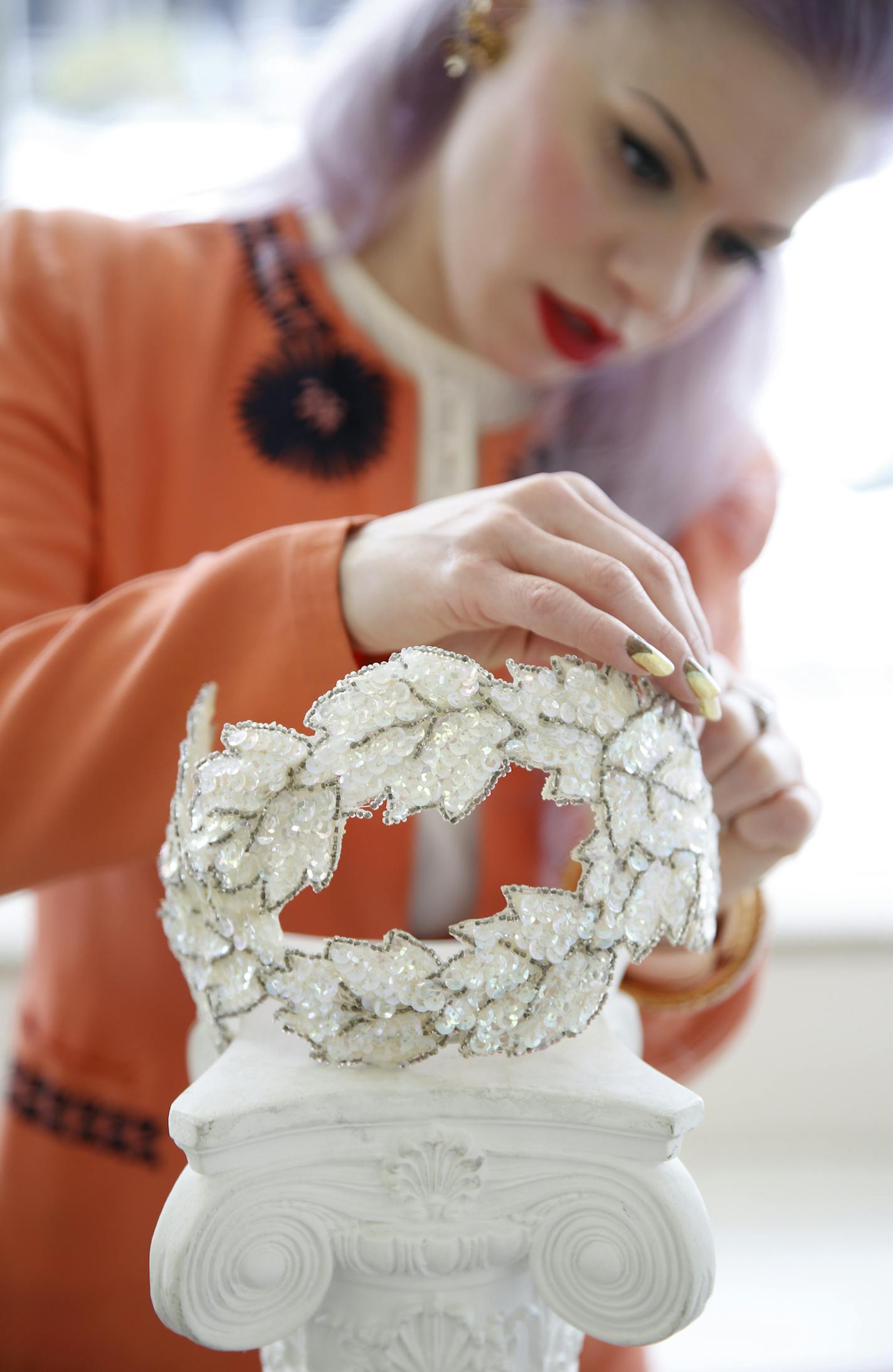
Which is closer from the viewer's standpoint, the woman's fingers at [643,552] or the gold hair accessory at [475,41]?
the woman's fingers at [643,552]

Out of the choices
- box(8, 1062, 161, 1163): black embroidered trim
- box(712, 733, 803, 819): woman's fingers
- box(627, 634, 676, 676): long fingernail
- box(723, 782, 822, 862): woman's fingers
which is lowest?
box(8, 1062, 161, 1163): black embroidered trim

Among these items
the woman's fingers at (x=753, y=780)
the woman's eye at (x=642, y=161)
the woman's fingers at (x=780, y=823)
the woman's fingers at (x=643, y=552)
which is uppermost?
the woman's eye at (x=642, y=161)

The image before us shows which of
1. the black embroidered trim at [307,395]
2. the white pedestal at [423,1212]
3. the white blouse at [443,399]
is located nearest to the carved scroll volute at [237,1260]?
the white pedestal at [423,1212]

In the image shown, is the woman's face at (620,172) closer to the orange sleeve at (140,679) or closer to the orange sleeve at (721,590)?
the orange sleeve at (721,590)

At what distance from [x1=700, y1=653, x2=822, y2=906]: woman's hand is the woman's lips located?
0.24 metres

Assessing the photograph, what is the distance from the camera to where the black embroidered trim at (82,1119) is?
2.25 ft

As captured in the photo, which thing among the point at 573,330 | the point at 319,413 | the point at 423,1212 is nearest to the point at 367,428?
the point at 319,413

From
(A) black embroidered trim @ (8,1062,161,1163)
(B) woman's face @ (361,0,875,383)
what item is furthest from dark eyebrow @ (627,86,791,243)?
(A) black embroidered trim @ (8,1062,161,1163)

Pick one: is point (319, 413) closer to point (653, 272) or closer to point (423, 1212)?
point (653, 272)

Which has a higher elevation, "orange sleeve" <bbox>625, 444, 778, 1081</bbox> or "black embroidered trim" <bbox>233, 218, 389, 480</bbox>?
"black embroidered trim" <bbox>233, 218, 389, 480</bbox>

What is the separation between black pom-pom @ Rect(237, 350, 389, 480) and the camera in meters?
0.67

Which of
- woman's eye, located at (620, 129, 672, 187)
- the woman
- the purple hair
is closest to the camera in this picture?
the woman

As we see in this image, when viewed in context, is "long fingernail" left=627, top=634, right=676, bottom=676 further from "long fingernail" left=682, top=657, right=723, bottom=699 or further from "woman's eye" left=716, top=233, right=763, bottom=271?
"woman's eye" left=716, top=233, right=763, bottom=271

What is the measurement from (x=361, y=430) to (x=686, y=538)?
224 millimetres
